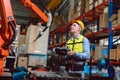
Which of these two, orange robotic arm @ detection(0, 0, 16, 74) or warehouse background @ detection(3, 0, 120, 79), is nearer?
orange robotic arm @ detection(0, 0, 16, 74)

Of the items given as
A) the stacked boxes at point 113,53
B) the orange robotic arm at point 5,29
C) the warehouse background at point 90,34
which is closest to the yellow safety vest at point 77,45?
the warehouse background at point 90,34

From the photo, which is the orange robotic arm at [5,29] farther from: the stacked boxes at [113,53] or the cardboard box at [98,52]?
the cardboard box at [98,52]

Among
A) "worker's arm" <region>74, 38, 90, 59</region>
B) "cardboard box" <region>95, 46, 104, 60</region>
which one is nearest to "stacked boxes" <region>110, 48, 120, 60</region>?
"cardboard box" <region>95, 46, 104, 60</region>

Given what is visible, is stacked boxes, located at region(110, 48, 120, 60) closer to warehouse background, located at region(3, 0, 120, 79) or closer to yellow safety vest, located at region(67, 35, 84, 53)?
warehouse background, located at region(3, 0, 120, 79)

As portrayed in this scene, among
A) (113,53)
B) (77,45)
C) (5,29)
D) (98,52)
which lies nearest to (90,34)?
(98,52)

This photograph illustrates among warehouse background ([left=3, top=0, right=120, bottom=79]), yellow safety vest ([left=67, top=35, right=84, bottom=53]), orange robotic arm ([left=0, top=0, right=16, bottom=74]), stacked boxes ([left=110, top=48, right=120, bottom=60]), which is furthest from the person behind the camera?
warehouse background ([left=3, top=0, right=120, bottom=79])

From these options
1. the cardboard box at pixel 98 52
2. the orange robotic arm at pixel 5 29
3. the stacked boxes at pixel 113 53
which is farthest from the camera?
the cardboard box at pixel 98 52

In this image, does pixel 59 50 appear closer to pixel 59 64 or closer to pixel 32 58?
pixel 59 64

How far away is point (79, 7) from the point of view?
810 cm

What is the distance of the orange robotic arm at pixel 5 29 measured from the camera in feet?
9.64

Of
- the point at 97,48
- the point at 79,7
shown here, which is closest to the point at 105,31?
the point at 97,48

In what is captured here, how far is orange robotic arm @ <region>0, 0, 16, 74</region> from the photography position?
294 centimetres

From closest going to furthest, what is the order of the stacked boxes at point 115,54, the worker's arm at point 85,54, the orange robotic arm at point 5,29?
the orange robotic arm at point 5,29, the worker's arm at point 85,54, the stacked boxes at point 115,54

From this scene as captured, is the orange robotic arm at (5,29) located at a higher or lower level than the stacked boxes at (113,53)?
higher
